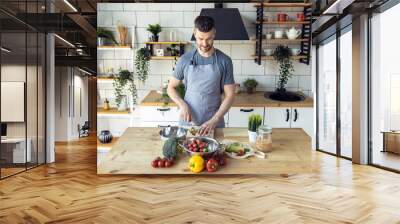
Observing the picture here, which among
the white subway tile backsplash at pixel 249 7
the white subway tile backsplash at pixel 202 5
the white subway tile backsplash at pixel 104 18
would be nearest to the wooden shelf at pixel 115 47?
the white subway tile backsplash at pixel 104 18

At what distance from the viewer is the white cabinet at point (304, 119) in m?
1.98

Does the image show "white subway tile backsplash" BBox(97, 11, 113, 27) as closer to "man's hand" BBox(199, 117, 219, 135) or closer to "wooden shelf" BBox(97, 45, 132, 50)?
"wooden shelf" BBox(97, 45, 132, 50)

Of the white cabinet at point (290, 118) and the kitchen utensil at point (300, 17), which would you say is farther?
the kitchen utensil at point (300, 17)

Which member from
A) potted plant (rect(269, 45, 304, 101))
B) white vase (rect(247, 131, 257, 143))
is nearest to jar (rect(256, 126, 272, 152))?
white vase (rect(247, 131, 257, 143))

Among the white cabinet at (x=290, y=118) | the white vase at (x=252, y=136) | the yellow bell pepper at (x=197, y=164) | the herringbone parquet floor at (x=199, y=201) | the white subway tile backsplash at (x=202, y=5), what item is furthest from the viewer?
the herringbone parquet floor at (x=199, y=201)

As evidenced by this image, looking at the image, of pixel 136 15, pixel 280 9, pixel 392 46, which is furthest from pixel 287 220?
pixel 392 46

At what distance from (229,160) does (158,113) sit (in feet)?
1.59

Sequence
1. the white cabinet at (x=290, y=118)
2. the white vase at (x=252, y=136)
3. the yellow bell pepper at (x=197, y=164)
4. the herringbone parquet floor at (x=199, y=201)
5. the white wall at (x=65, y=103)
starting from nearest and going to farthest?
the yellow bell pepper at (x=197, y=164) → the white vase at (x=252, y=136) → the white cabinet at (x=290, y=118) → the herringbone parquet floor at (x=199, y=201) → the white wall at (x=65, y=103)

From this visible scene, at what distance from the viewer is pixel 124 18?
208 cm

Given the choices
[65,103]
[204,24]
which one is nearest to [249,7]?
[204,24]

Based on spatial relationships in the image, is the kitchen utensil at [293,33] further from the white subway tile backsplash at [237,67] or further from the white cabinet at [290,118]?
the white cabinet at [290,118]

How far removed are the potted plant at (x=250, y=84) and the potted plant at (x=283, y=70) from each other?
4.9 inches

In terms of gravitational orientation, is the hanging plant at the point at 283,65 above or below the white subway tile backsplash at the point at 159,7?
below

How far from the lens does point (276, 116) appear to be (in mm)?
1956
